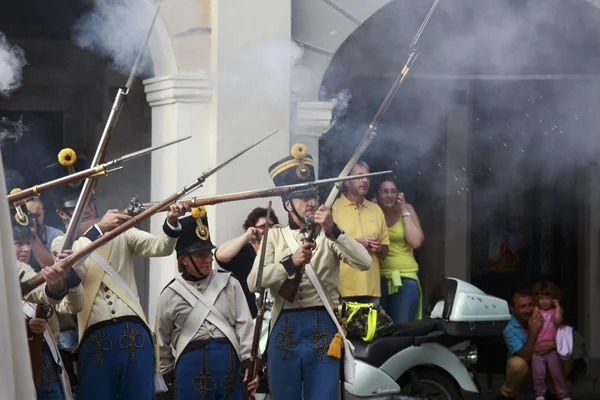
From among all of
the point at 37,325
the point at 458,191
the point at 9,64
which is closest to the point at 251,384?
the point at 37,325

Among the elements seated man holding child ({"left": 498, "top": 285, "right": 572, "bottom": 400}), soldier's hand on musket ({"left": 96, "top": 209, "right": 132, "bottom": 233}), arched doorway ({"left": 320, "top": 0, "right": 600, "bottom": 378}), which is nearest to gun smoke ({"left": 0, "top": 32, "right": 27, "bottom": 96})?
arched doorway ({"left": 320, "top": 0, "right": 600, "bottom": 378})

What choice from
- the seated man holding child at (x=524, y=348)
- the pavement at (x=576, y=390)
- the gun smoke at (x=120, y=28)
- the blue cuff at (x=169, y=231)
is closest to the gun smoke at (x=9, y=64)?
the gun smoke at (x=120, y=28)

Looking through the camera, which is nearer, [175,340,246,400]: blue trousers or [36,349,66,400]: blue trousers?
[36,349,66,400]: blue trousers

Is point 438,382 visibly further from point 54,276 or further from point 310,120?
point 54,276

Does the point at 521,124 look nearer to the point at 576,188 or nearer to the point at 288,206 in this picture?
the point at 576,188

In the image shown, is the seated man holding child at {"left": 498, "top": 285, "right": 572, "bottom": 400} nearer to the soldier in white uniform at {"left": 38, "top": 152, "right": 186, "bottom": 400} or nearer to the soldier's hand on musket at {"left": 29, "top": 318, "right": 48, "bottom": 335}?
the soldier in white uniform at {"left": 38, "top": 152, "right": 186, "bottom": 400}

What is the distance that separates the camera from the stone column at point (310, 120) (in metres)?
7.85

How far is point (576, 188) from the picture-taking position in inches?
407

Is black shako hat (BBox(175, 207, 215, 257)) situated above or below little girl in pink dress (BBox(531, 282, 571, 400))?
above

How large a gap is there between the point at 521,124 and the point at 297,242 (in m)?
4.66

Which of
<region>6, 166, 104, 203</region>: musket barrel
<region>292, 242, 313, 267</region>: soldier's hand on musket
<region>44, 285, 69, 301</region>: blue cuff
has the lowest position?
<region>44, 285, 69, 301</region>: blue cuff

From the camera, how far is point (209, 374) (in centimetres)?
557

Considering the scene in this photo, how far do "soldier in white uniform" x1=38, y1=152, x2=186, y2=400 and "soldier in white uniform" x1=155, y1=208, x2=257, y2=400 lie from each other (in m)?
0.13

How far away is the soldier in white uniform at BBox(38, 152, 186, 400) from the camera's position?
5422 millimetres
